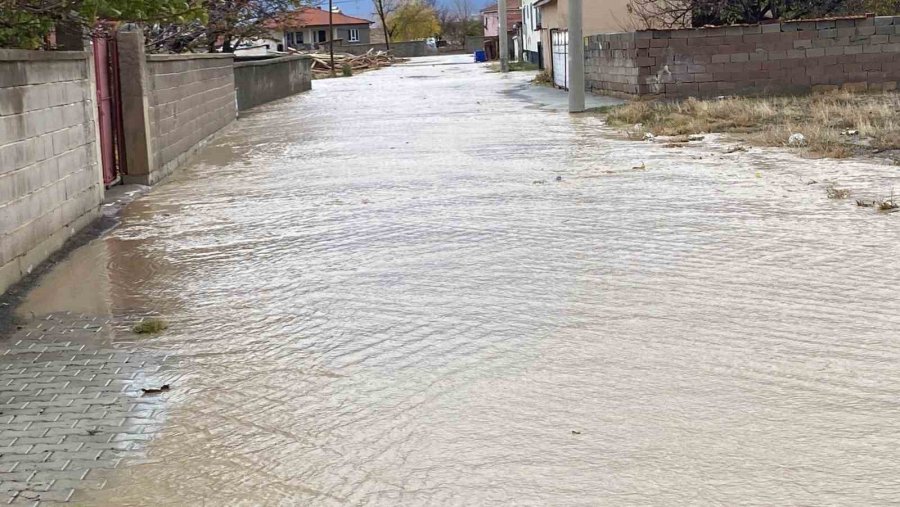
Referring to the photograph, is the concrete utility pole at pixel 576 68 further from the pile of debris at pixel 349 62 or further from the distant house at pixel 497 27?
the distant house at pixel 497 27

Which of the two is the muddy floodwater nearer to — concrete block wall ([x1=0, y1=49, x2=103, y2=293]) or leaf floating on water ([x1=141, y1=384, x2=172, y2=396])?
leaf floating on water ([x1=141, y1=384, x2=172, y2=396])

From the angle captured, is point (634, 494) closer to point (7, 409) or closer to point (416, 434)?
point (416, 434)

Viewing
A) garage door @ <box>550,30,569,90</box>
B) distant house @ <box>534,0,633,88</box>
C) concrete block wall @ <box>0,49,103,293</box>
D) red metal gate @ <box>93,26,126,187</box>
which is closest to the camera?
concrete block wall @ <box>0,49,103,293</box>

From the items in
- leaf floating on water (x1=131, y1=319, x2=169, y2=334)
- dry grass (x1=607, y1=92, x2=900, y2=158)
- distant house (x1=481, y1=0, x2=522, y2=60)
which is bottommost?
leaf floating on water (x1=131, y1=319, x2=169, y2=334)

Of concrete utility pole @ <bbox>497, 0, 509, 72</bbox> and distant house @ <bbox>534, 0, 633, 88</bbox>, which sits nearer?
distant house @ <bbox>534, 0, 633, 88</bbox>

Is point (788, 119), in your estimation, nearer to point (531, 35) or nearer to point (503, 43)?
point (503, 43)

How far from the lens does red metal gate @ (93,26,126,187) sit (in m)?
12.2

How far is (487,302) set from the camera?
6.79 meters

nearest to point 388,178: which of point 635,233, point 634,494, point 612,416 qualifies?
point 635,233

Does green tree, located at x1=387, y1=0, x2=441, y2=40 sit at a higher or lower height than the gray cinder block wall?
higher

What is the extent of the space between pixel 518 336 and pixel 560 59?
82.2ft

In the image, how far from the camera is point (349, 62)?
2435 inches

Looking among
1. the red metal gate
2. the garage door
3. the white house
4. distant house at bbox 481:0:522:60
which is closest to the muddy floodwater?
the red metal gate

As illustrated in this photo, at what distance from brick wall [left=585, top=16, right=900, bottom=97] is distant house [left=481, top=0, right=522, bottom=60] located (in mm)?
35783
